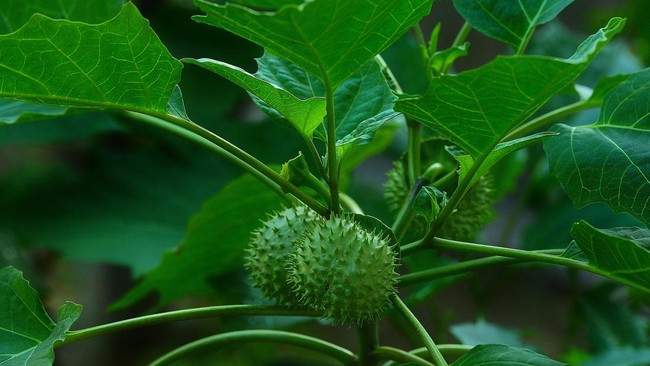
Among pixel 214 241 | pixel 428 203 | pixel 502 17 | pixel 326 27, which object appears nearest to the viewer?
pixel 326 27

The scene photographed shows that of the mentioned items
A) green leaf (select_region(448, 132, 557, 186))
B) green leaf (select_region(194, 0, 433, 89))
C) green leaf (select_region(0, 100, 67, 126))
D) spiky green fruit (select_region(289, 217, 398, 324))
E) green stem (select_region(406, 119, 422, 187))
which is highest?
green leaf (select_region(0, 100, 67, 126))

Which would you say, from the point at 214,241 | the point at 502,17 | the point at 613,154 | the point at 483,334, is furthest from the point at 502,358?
the point at 483,334

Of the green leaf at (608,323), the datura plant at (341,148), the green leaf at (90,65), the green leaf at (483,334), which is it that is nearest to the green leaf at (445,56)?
the datura plant at (341,148)

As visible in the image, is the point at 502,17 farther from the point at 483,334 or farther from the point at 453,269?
the point at 483,334

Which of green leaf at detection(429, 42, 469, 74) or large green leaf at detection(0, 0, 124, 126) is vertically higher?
large green leaf at detection(0, 0, 124, 126)

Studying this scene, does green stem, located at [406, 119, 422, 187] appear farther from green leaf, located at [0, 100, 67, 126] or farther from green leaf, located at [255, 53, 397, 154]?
green leaf, located at [0, 100, 67, 126]

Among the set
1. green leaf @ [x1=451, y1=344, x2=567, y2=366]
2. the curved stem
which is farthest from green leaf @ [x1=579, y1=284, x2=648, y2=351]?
green leaf @ [x1=451, y1=344, x2=567, y2=366]

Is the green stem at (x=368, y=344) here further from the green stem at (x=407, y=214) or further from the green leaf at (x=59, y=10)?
the green leaf at (x=59, y=10)
